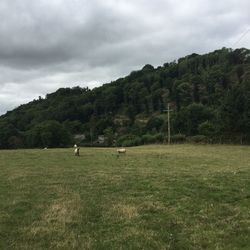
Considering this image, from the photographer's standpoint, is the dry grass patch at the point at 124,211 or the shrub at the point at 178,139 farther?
the shrub at the point at 178,139

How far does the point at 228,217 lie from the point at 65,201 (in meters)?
6.65

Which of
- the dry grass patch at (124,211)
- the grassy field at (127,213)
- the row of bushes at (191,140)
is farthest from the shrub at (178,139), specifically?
the dry grass patch at (124,211)

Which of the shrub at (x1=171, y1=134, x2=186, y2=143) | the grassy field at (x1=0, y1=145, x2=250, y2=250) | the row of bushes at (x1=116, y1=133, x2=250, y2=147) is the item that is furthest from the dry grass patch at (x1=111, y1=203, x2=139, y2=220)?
the shrub at (x1=171, y1=134, x2=186, y2=143)

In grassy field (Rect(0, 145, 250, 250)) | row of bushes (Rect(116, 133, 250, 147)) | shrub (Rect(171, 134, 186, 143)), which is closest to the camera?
grassy field (Rect(0, 145, 250, 250))

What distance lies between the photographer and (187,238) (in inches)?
507

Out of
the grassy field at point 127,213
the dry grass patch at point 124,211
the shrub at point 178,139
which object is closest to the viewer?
the grassy field at point 127,213

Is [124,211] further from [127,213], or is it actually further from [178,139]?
[178,139]

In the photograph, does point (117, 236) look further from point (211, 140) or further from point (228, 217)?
point (211, 140)

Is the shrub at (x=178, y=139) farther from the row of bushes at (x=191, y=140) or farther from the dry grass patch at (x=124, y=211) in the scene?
the dry grass patch at (x=124, y=211)

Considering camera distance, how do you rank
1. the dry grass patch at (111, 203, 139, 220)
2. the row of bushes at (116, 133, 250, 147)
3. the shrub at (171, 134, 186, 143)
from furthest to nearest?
the shrub at (171, 134, 186, 143) < the row of bushes at (116, 133, 250, 147) < the dry grass patch at (111, 203, 139, 220)

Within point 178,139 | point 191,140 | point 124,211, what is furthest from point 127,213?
point 178,139

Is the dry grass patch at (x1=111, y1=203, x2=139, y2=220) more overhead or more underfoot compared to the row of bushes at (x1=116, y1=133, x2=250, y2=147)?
more underfoot

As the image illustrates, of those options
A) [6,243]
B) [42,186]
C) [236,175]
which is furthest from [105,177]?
[6,243]

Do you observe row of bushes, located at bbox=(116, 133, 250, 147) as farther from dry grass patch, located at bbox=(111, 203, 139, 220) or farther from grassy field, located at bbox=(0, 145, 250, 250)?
dry grass patch, located at bbox=(111, 203, 139, 220)
